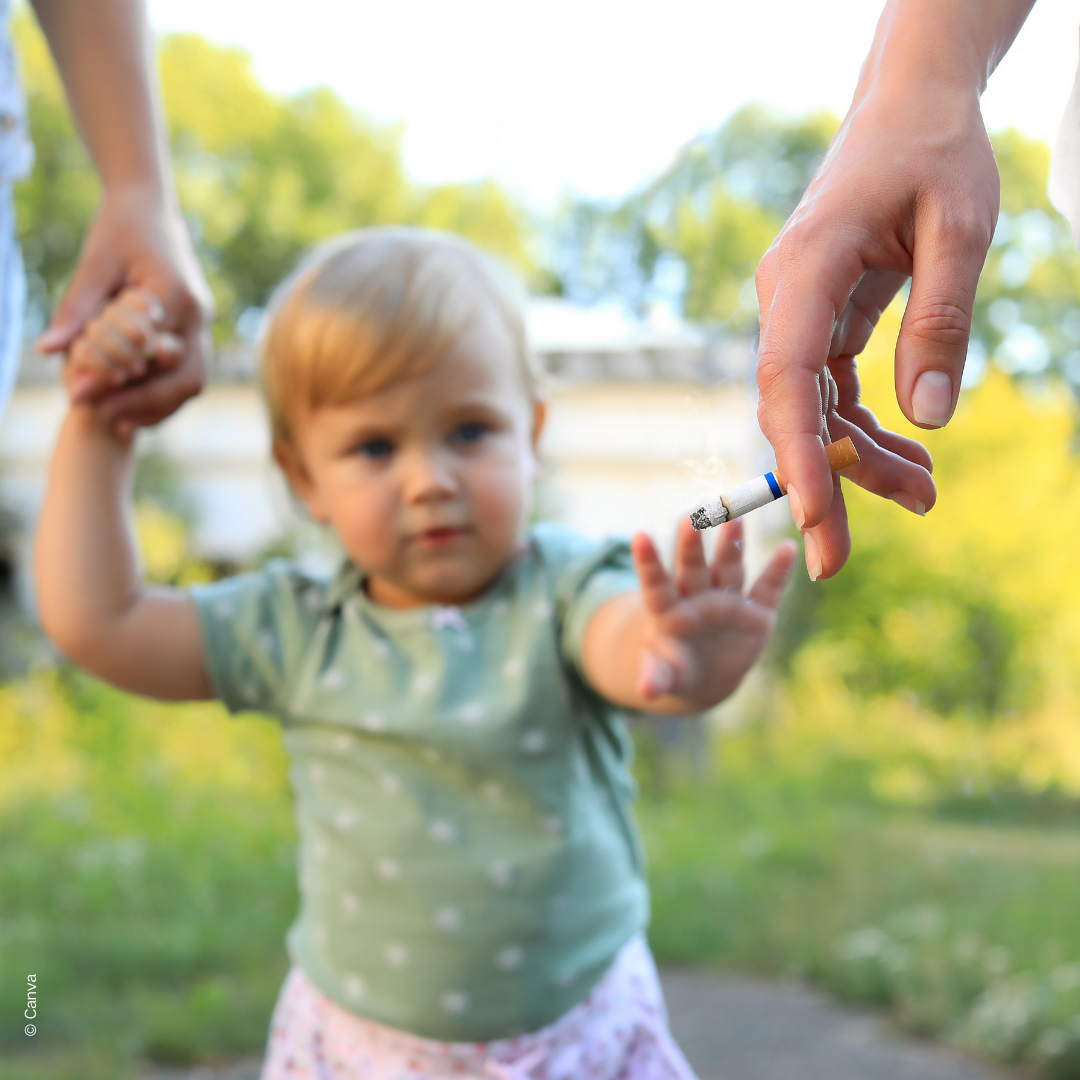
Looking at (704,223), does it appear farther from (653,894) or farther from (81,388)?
(653,894)

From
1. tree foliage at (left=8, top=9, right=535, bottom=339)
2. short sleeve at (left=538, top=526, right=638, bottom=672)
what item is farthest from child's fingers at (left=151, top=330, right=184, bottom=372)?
tree foliage at (left=8, top=9, right=535, bottom=339)

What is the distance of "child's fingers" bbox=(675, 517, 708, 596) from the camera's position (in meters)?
0.98

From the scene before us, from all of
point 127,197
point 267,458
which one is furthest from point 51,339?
point 267,458

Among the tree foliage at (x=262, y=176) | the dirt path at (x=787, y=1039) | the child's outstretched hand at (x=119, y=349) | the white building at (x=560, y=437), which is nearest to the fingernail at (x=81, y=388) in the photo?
the child's outstretched hand at (x=119, y=349)

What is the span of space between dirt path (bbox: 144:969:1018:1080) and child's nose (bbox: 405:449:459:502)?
149 centimetres

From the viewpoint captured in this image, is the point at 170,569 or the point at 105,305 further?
the point at 170,569

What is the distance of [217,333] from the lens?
9.52 metres

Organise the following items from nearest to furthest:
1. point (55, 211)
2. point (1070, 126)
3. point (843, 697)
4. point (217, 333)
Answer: point (1070, 126), point (843, 697), point (55, 211), point (217, 333)

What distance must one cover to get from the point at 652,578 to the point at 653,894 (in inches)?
87.8

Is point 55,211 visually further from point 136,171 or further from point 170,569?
point 136,171

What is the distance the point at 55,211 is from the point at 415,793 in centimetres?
839

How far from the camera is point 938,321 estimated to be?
57 centimetres

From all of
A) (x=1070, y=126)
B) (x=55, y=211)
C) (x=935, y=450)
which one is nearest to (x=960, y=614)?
(x=935, y=450)
